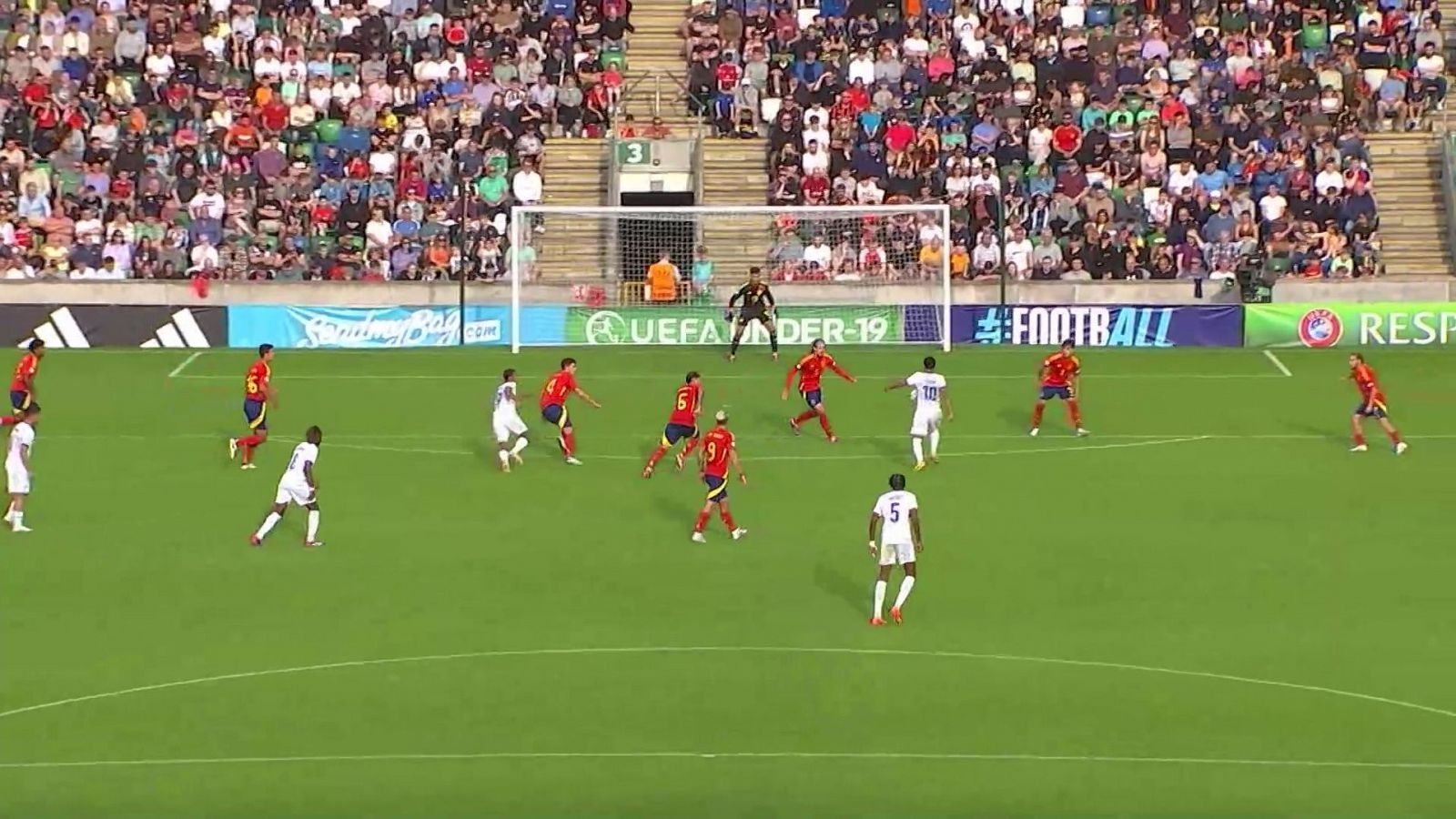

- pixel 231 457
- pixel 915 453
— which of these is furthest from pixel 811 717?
pixel 231 457

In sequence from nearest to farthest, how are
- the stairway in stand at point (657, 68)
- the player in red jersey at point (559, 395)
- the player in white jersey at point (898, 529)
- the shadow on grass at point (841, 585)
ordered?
the player in white jersey at point (898, 529) → the shadow on grass at point (841, 585) → the player in red jersey at point (559, 395) → the stairway in stand at point (657, 68)

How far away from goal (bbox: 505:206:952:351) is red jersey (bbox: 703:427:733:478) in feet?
60.0

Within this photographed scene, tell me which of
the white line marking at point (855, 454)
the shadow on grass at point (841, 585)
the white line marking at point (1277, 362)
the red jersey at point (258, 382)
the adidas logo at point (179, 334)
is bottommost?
the shadow on grass at point (841, 585)

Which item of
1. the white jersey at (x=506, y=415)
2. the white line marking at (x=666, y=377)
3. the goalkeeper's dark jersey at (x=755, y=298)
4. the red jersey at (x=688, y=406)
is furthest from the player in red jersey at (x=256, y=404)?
the goalkeeper's dark jersey at (x=755, y=298)

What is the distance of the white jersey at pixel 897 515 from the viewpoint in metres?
32.4

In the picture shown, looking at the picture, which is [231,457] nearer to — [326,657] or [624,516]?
Answer: [624,516]

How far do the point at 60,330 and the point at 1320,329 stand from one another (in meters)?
26.6

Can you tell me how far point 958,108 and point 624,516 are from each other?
79.2 ft

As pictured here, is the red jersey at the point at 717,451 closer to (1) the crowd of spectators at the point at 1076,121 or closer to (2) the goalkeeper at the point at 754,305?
(2) the goalkeeper at the point at 754,305

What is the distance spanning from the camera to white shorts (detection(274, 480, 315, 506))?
36.8 m

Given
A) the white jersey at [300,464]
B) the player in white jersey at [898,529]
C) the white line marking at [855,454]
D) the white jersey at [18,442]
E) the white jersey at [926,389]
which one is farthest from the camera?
the white line marking at [855,454]

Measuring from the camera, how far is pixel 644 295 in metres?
55.8

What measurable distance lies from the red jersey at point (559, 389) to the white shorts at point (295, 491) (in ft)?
23.0

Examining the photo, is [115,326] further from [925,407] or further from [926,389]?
[926,389]
